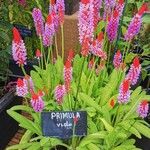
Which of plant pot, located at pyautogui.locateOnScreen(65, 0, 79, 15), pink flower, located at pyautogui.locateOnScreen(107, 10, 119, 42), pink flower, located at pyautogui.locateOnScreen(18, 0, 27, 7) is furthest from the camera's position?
plant pot, located at pyautogui.locateOnScreen(65, 0, 79, 15)

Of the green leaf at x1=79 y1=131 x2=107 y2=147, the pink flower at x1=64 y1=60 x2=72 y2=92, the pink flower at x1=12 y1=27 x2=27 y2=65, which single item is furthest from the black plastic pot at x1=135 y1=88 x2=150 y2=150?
the pink flower at x1=12 y1=27 x2=27 y2=65

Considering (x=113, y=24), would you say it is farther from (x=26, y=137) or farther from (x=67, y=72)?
(x=26, y=137)

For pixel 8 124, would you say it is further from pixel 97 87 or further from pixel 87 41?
pixel 87 41

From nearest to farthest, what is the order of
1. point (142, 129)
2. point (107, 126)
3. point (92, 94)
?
point (107, 126), point (142, 129), point (92, 94)

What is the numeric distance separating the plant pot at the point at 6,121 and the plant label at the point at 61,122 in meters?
0.63

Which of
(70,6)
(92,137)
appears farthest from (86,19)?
(70,6)

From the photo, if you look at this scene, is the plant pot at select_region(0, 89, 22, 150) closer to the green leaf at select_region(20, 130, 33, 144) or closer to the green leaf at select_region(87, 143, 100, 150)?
the green leaf at select_region(20, 130, 33, 144)

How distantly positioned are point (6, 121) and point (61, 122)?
747 millimetres

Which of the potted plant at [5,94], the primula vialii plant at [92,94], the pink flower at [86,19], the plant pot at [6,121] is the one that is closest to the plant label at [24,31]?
the potted plant at [5,94]

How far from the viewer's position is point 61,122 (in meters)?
1.69

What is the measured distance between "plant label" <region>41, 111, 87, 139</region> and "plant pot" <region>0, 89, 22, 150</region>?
2.07ft

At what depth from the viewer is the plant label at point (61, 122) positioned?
5.51 feet

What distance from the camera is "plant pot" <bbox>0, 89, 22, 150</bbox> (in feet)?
7.48

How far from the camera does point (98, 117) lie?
6.31 ft
